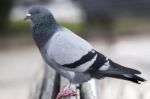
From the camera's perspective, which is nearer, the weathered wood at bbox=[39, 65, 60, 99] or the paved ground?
the weathered wood at bbox=[39, 65, 60, 99]

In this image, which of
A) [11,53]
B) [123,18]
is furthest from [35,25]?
[123,18]

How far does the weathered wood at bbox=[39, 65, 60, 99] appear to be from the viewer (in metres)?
3.92

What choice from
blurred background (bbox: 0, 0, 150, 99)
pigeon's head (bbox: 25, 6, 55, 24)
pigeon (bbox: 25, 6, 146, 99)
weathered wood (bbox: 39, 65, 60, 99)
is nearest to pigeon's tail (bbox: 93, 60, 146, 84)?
pigeon (bbox: 25, 6, 146, 99)

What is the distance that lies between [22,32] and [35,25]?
46.5 ft

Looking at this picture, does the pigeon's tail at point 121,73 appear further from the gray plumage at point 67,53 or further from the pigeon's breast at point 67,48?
the pigeon's breast at point 67,48

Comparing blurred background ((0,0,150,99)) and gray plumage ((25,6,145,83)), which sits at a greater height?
blurred background ((0,0,150,99))

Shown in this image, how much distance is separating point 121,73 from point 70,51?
0.33 metres

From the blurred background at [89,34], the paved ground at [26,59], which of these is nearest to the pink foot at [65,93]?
the paved ground at [26,59]

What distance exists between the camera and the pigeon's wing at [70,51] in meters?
3.86

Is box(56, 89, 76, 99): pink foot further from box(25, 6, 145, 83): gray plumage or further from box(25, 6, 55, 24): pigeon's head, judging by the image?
box(25, 6, 55, 24): pigeon's head

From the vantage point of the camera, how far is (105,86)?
451 centimetres

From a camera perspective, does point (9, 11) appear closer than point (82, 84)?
No

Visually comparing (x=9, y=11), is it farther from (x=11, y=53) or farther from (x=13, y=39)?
(x=11, y=53)

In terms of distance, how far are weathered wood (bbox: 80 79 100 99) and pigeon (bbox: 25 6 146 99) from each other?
77 mm
